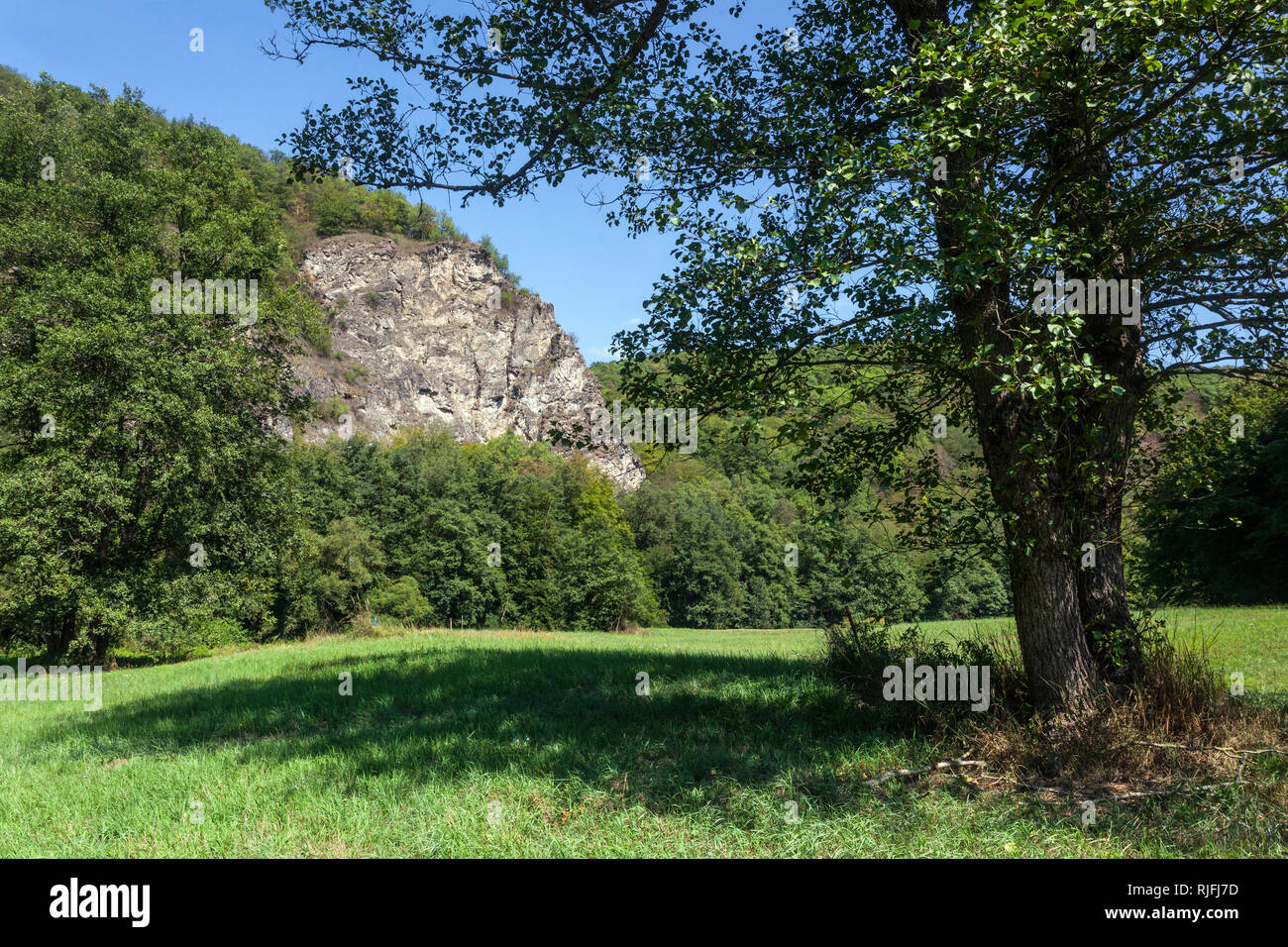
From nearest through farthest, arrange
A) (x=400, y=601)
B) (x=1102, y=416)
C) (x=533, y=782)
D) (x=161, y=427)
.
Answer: (x=533, y=782) → (x=1102, y=416) → (x=161, y=427) → (x=400, y=601)

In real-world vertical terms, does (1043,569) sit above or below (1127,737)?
above

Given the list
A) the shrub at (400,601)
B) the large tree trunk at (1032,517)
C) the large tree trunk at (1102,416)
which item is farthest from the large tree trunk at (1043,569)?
the shrub at (400,601)

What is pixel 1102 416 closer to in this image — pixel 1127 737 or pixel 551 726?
pixel 1127 737

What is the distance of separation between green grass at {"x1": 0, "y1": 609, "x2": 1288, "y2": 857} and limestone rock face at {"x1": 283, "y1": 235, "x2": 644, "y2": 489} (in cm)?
9089

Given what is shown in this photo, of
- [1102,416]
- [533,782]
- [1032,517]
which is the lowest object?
[533,782]

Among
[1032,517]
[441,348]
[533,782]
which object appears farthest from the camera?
[441,348]

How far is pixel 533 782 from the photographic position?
16.6ft

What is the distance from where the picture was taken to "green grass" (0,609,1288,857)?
4148mm

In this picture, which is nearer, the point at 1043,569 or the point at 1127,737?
the point at 1127,737

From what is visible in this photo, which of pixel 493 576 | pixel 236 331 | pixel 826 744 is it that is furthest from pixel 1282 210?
pixel 493 576

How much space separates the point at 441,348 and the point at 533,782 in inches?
4569

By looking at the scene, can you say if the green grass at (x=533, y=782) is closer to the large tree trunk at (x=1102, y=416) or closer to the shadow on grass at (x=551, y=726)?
the shadow on grass at (x=551, y=726)

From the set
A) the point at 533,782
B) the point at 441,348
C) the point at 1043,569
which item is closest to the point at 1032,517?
the point at 1043,569

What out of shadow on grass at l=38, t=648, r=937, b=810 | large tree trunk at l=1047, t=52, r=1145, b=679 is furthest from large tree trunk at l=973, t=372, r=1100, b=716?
shadow on grass at l=38, t=648, r=937, b=810
